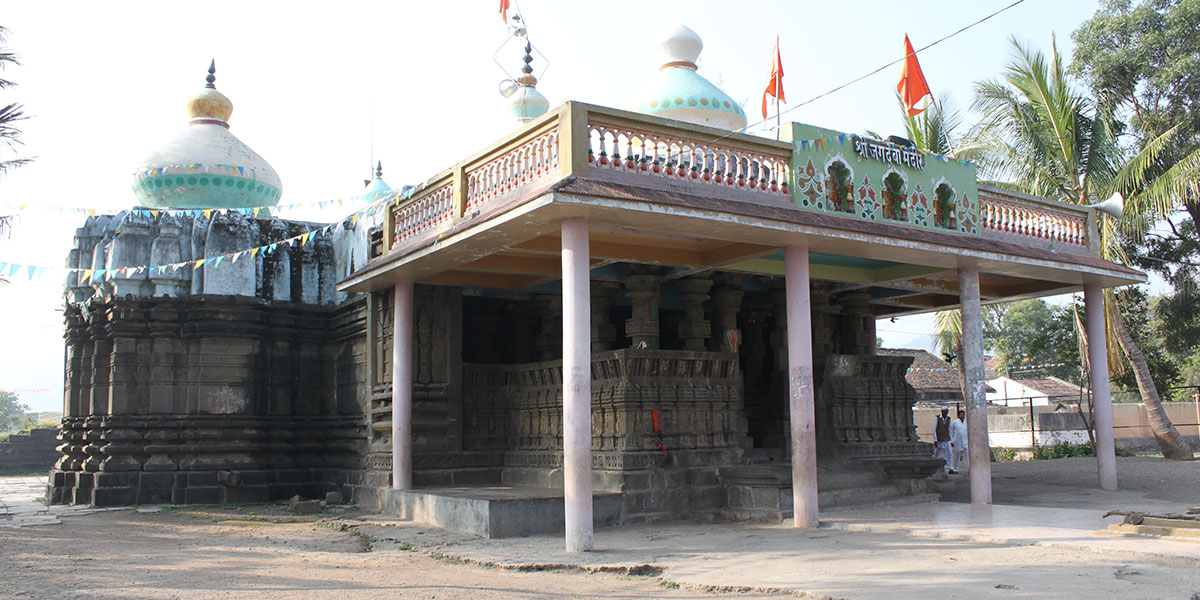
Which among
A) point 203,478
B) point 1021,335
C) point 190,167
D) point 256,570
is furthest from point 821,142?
point 1021,335

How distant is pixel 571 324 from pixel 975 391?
18.3ft

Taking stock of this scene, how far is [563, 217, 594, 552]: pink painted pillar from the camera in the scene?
8.50m

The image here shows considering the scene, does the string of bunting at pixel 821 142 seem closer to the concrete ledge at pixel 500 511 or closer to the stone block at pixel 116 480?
the concrete ledge at pixel 500 511

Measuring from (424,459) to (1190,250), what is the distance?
1862 centimetres

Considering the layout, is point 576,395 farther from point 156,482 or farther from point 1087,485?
point 1087,485

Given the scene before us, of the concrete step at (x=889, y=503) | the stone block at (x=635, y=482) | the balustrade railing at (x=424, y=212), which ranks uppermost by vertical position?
the balustrade railing at (x=424, y=212)

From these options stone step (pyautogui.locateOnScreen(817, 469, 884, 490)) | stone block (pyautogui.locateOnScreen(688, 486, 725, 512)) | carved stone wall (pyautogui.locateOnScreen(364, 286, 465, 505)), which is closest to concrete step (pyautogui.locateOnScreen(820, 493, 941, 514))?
stone step (pyautogui.locateOnScreen(817, 469, 884, 490))

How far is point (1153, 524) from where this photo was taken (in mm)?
8570

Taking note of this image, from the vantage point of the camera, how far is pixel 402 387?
12.1 meters

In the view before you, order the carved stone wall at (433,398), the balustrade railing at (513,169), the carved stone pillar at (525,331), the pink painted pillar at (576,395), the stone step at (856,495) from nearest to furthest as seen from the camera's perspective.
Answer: the pink painted pillar at (576,395) → the balustrade railing at (513,169) → the stone step at (856,495) → the carved stone wall at (433,398) → the carved stone pillar at (525,331)

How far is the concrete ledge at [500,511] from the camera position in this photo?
32.0 ft

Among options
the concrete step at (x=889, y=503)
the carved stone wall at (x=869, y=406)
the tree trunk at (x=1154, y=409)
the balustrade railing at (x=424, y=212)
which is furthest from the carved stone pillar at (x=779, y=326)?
the tree trunk at (x=1154, y=409)

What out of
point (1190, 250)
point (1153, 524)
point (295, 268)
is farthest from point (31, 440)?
point (1190, 250)

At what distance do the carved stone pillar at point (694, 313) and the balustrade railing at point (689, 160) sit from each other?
2.57 m
